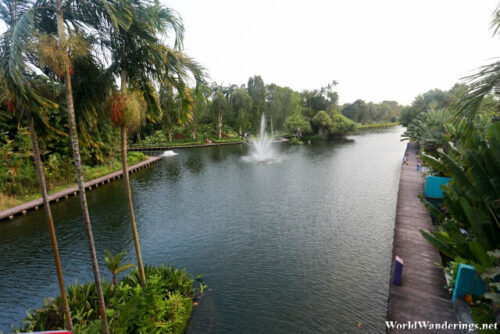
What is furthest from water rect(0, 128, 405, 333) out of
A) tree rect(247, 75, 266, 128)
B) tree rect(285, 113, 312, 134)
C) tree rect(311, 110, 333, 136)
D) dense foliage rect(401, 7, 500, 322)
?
tree rect(311, 110, 333, 136)

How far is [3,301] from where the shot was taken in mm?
8562

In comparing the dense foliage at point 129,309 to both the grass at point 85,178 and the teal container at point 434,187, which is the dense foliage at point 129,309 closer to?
the grass at point 85,178

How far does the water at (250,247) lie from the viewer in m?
7.83

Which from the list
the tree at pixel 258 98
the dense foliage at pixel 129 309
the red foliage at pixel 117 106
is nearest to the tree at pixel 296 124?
the tree at pixel 258 98

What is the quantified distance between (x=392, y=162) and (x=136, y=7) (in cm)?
3157

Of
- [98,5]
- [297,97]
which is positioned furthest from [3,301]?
[297,97]

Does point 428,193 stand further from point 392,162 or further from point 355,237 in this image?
point 392,162

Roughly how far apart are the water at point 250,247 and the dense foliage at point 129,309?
69 cm

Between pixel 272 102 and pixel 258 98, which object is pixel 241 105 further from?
pixel 272 102

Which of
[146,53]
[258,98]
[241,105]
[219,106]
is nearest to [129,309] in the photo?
[146,53]

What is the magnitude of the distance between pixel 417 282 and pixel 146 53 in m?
9.39

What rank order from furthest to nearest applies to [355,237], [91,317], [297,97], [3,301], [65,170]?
[297,97] → [65,170] → [355,237] → [3,301] → [91,317]

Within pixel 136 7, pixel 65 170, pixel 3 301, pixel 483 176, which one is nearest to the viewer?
pixel 136 7

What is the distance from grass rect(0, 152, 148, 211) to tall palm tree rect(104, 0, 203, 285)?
53.0 feet
